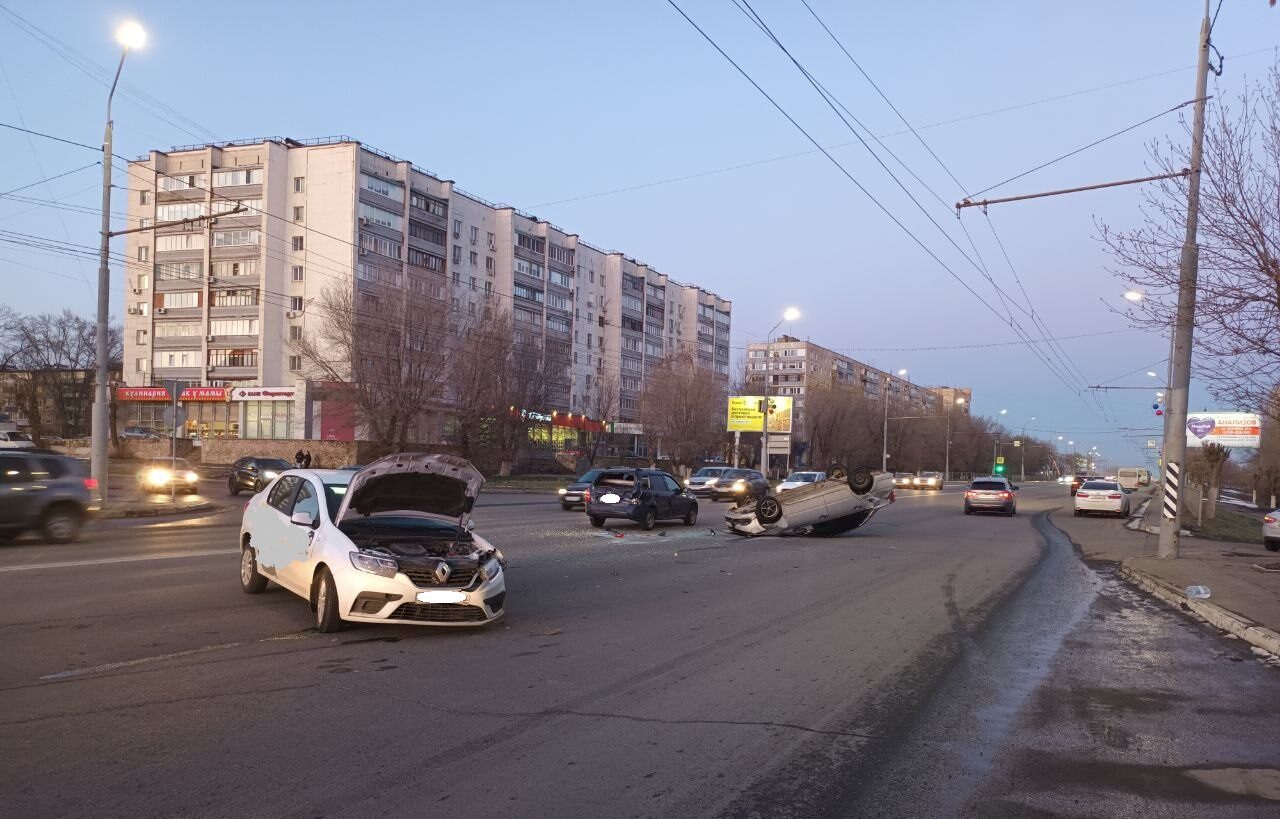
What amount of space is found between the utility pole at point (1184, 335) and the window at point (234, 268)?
2735 inches

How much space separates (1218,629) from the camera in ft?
34.0

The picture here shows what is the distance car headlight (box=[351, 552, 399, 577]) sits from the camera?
7.95m

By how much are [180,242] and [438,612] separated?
78568 millimetres

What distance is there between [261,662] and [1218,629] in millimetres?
10349

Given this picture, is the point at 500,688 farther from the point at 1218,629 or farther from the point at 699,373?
the point at 699,373

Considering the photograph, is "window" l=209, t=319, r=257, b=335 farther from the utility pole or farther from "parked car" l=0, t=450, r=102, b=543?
the utility pole

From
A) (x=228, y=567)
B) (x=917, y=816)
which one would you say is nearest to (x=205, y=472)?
(x=228, y=567)

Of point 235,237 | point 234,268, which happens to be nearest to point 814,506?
point 234,268

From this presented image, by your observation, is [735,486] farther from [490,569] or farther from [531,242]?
[531,242]

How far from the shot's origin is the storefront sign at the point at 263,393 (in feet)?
194

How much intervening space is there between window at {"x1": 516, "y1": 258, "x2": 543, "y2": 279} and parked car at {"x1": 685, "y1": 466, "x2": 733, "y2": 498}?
1916 inches

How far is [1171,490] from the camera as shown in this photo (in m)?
17.6

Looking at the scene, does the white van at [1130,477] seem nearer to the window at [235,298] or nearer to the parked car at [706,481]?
the parked car at [706,481]

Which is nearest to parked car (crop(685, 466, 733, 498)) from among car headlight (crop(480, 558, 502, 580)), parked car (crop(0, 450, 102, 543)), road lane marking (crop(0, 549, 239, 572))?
road lane marking (crop(0, 549, 239, 572))
